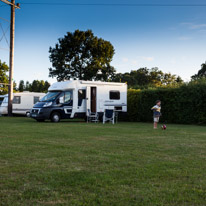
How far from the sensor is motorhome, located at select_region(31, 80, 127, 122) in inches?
686

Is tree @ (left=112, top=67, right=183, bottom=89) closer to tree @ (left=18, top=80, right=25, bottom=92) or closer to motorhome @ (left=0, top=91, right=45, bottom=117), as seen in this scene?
motorhome @ (left=0, top=91, right=45, bottom=117)

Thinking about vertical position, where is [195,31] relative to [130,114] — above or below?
above

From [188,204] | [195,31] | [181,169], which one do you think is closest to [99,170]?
[181,169]

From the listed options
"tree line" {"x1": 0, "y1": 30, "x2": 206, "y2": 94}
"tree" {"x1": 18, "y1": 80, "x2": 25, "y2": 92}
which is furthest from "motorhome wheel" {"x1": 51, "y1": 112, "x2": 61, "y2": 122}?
"tree" {"x1": 18, "y1": 80, "x2": 25, "y2": 92}

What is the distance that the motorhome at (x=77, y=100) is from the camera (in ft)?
57.2

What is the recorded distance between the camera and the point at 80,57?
37.8m

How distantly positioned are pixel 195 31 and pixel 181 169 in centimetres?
1763

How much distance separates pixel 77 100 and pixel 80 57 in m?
20.6

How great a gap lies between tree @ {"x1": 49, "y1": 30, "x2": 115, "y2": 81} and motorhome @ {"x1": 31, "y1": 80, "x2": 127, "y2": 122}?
59.5 feet

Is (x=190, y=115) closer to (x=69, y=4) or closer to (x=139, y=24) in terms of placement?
(x=139, y=24)

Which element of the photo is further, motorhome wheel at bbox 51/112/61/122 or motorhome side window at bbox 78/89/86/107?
motorhome side window at bbox 78/89/86/107

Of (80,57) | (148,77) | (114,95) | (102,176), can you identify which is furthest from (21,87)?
(102,176)

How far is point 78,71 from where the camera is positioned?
37.6m

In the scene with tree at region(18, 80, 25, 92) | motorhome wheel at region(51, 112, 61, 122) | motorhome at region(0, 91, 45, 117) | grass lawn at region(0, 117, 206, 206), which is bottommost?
grass lawn at region(0, 117, 206, 206)
